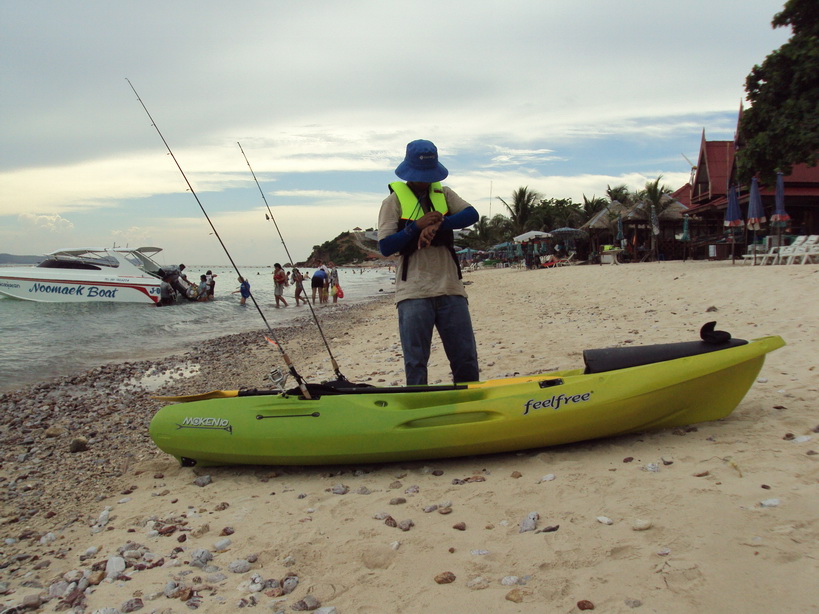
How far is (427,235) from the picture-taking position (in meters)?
3.74

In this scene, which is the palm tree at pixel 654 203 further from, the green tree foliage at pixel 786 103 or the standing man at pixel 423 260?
the standing man at pixel 423 260

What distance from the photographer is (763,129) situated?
1523 centimetres

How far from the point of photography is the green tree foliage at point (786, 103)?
13.7 meters

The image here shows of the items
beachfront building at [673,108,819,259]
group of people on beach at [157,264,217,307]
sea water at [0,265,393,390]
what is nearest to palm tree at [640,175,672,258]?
beachfront building at [673,108,819,259]

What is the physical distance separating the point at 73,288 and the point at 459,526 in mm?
23277

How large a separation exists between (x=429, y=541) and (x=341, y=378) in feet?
5.59

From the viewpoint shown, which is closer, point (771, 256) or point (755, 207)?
point (771, 256)

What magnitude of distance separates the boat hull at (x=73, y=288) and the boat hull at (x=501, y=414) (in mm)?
20832

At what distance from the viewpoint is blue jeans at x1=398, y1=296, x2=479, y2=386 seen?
12.8 ft

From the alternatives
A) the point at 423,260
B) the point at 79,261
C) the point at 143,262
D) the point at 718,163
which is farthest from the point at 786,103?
the point at 79,261

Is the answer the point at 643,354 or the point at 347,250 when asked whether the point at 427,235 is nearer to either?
the point at 643,354

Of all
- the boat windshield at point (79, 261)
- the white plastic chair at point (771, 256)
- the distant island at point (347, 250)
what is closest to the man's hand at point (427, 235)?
the white plastic chair at point (771, 256)

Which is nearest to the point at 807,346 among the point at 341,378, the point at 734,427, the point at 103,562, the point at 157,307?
the point at 734,427

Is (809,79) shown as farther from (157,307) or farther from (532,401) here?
(157,307)
